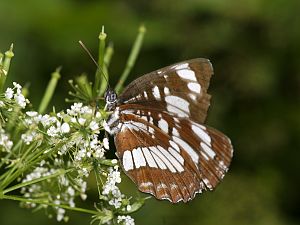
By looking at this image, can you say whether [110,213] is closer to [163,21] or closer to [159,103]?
[159,103]

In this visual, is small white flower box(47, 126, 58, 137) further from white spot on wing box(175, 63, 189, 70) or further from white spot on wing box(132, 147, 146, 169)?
white spot on wing box(175, 63, 189, 70)

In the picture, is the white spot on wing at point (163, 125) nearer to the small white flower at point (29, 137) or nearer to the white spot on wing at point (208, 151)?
the white spot on wing at point (208, 151)

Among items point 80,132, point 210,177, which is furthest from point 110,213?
point 210,177

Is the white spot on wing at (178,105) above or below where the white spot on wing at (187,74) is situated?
below

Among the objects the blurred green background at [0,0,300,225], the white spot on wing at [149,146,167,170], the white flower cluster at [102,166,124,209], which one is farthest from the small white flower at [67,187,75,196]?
the blurred green background at [0,0,300,225]

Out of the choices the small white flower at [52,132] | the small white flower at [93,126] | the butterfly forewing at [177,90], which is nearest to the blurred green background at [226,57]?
the butterfly forewing at [177,90]

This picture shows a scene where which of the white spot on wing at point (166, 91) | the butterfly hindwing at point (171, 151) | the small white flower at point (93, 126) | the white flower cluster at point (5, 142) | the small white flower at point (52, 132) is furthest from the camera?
the white spot on wing at point (166, 91)

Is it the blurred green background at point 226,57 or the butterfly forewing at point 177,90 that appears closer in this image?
the butterfly forewing at point 177,90
